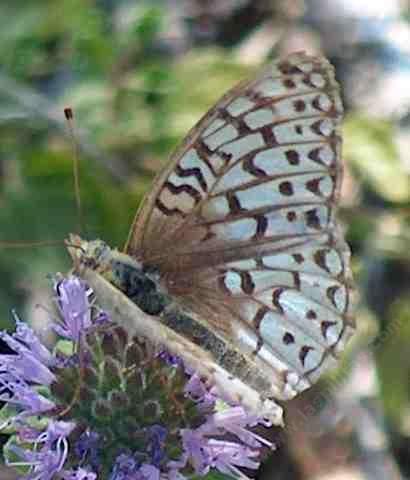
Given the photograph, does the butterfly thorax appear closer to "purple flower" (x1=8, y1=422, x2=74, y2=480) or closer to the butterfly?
the butterfly

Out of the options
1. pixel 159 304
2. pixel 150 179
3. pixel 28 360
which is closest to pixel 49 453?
pixel 28 360

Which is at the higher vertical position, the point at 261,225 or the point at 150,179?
the point at 261,225

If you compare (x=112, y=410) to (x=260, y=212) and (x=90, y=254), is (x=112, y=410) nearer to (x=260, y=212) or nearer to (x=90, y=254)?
(x=90, y=254)

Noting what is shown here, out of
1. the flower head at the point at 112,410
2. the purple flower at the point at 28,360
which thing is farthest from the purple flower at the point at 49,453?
the purple flower at the point at 28,360

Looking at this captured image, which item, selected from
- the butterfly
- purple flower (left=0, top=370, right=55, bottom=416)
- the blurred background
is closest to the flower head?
purple flower (left=0, top=370, right=55, bottom=416)

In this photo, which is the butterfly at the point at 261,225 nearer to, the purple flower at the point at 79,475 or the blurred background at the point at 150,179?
the purple flower at the point at 79,475
